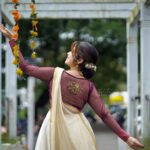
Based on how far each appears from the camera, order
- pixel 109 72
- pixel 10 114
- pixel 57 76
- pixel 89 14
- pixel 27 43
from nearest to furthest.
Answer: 1. pixel 57 76
2. pixel 89 14
3. pixel 10 114
4. pixel 27 43
5. pixel 109 72

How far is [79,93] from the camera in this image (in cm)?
710

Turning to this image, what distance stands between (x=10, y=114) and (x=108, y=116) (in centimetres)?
1249

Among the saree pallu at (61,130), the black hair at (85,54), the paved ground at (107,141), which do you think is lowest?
the paved ground at (107,141)

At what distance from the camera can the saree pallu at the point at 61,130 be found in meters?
6.91

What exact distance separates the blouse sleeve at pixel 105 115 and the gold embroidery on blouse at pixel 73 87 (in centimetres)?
17

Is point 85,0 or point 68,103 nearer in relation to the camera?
point 68,103

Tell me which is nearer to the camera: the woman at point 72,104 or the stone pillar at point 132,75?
the woman at point 72,104

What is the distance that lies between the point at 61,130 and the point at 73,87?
42 cm

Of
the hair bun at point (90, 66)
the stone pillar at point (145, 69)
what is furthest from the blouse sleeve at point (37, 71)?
the stone pillar at point (145, 69)

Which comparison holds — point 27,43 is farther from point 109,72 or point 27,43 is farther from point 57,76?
point 57,76

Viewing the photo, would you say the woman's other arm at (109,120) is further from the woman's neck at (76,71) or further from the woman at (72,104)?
the woman's neck at (76,71)

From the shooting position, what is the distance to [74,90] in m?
7.09

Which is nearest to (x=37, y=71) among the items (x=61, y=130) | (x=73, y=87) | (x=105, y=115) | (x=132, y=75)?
(x=73, y=87)

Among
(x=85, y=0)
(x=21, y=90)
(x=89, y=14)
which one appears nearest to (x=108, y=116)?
(x=85, y=0)
